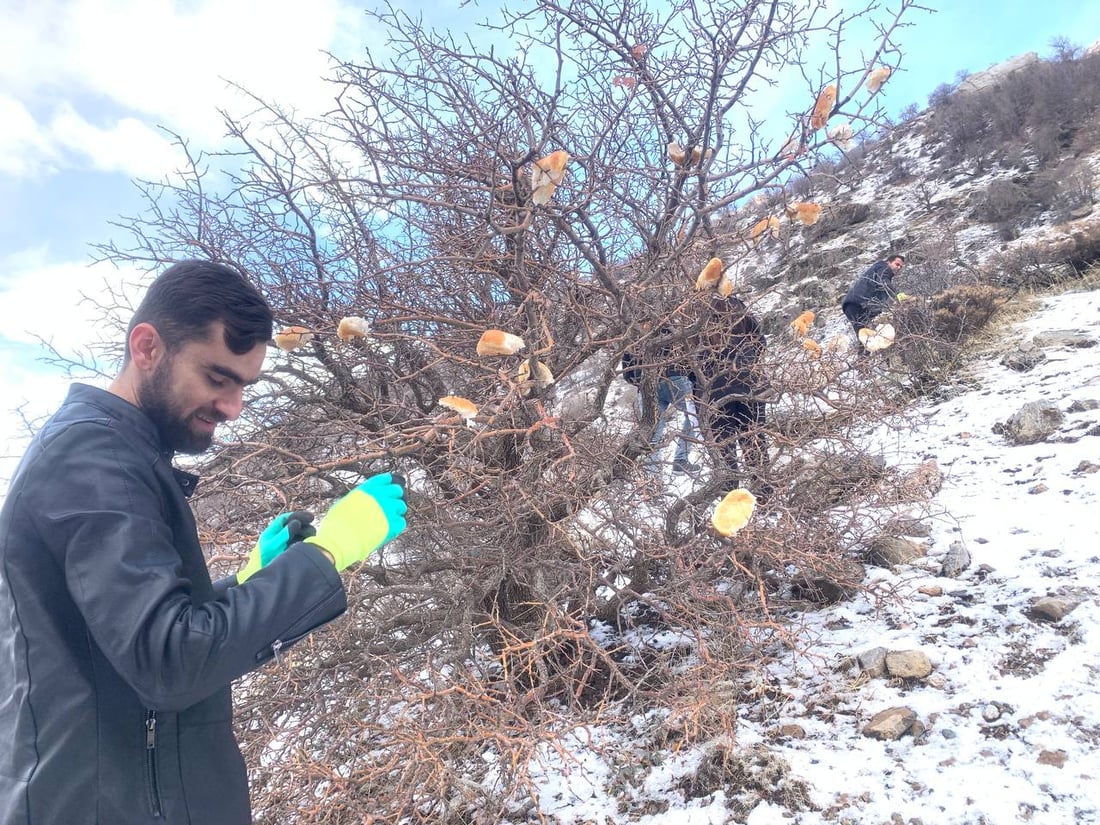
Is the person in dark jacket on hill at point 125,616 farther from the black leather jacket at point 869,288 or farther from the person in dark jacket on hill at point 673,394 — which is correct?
the black leather jacket at point 869,288

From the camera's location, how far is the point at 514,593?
312 centimetres

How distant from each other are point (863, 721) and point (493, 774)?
1625 millimetres

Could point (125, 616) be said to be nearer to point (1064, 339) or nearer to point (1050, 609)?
point (1050, 609)

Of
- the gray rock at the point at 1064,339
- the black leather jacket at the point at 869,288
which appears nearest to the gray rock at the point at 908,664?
the black leather jacket at the point at 869,288

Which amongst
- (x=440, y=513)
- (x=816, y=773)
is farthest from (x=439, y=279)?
(x=816, y=773)

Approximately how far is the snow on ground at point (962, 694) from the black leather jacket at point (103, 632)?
5.03 feet

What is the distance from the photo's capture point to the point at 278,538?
1.70 meters

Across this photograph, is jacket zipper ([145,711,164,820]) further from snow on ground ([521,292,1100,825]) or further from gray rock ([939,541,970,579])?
gray rock ([939,541,970,579])

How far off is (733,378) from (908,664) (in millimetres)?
1616

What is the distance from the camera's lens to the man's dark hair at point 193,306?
48.3 inches

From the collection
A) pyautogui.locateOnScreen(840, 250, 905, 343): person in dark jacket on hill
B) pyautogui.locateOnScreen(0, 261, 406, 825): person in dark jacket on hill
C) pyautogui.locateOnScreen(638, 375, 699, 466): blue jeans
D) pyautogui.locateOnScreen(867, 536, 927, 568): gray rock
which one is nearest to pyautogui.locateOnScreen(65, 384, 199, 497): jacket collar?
pyautogui.locateOnScreen(0, 261, 406, 825): person in dark jacket on hill

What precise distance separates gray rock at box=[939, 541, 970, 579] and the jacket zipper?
3.58m

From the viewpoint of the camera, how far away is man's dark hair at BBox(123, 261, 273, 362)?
1227mm

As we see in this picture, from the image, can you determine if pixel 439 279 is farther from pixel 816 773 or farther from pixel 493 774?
pixel 816 773
